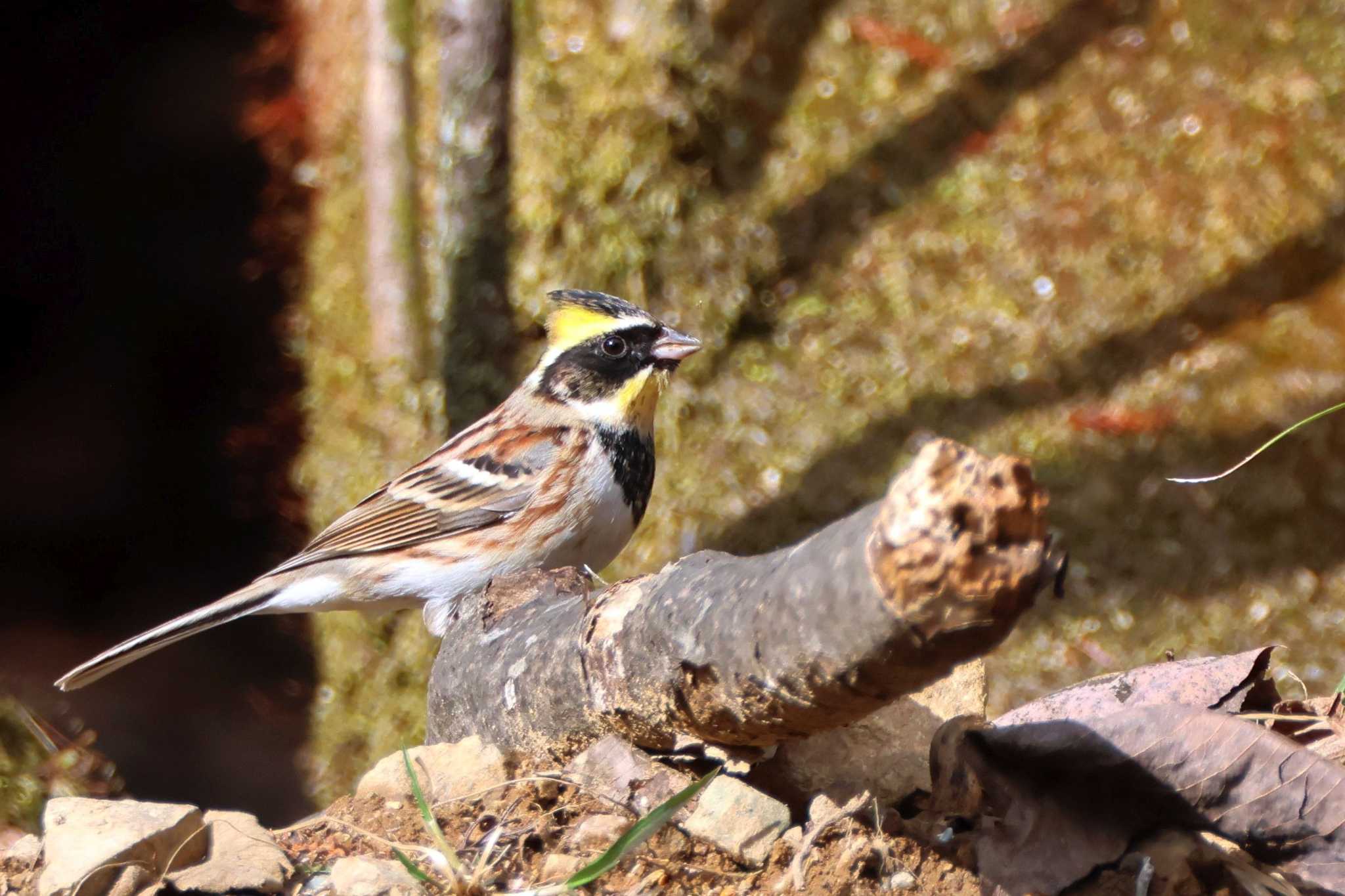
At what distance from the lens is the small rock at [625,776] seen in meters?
2.15

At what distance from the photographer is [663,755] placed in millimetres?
2264

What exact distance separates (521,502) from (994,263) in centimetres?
277

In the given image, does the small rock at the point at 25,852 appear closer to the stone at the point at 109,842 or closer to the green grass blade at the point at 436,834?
the stone at the point at 109,842

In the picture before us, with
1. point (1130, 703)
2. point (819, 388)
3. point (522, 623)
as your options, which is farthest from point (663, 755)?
point (819, 388)

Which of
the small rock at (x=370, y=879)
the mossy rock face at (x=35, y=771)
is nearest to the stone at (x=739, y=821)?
the small rock at (x=370, y=879)

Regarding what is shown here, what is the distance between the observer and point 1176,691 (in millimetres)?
2457

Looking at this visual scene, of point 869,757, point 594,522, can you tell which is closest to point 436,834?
point 869,757

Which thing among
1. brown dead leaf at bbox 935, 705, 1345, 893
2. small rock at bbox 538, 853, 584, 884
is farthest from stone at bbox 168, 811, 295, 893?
brown dead leaf at bbox 935, 705, 1345, 893

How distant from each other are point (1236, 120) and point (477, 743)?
5020 millimetres

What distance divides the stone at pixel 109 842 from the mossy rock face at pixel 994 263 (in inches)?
154

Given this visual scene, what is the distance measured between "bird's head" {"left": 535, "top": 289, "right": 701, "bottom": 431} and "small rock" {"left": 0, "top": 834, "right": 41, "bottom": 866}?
2544mm

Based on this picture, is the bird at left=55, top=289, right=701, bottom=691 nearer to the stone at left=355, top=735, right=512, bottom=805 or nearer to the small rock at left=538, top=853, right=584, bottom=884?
the stone at left=355, top=735, right=512, bottom=805

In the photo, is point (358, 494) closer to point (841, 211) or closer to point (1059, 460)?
point (841, 211)

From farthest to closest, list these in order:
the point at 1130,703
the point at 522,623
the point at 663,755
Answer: the point at 522,623 → the point at 1130,703 → the point at 663,755
